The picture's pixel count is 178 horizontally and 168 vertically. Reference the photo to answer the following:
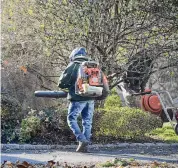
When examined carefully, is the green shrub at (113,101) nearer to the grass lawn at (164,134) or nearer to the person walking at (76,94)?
the grass lawn at (164,134)

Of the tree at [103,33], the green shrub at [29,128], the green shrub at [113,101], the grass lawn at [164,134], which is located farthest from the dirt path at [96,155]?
the green shrub at [113,101]

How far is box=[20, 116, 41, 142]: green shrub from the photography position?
9.30 m

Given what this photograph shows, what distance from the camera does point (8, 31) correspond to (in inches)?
444

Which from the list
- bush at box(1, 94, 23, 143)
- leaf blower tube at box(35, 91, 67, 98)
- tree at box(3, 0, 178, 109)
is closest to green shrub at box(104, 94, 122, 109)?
tree at box(3, 0, 178, 109)

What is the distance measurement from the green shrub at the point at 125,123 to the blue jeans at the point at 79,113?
1.95 meters

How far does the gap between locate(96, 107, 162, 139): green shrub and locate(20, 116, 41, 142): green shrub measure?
146 cm

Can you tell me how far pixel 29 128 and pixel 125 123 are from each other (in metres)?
2.25

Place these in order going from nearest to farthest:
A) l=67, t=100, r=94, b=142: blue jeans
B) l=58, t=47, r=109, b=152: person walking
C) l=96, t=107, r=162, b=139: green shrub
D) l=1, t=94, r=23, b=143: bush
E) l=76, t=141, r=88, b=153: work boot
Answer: l=58, t=47, r=109, b=152: person walking
l=67, t=100, r=94, b=142: blue jeans
l=76, t=141, r=88, b=153: work boot
l=1, t=94, r=23, b=143: bush
l=96, t=107, r=162, b=139: green shrub

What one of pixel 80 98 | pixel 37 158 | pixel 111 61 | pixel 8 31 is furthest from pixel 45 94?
pixel 8 31

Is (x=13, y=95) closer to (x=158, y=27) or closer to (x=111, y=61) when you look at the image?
(x=111, y=61)

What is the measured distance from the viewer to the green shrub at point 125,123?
988cm

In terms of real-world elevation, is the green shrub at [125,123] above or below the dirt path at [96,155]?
above

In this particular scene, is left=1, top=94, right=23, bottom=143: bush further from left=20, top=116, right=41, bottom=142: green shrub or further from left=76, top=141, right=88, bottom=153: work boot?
left=76, top=141, right=88, bottom=153: work boot

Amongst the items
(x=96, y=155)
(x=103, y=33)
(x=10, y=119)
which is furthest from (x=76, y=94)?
(x=10, y=119)
